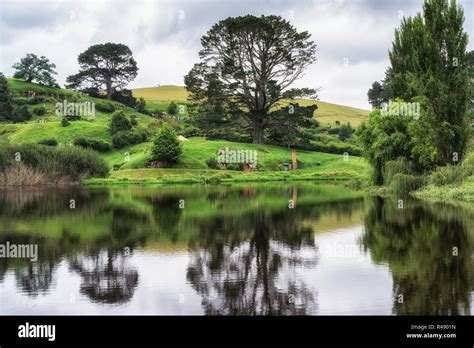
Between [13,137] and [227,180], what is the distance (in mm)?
41846

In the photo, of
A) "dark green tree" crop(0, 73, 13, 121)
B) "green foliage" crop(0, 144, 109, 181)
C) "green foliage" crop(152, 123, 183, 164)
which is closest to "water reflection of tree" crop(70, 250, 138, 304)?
"green foliage" crop(0, 144, 109, 181)

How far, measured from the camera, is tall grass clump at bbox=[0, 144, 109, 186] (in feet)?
201

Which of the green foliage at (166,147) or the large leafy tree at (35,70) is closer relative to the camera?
the green foliage at (166,147)

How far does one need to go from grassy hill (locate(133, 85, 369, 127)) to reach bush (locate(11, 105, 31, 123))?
1437 inches

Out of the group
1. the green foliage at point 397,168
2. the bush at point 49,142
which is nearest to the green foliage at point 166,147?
the bush at point 49,142

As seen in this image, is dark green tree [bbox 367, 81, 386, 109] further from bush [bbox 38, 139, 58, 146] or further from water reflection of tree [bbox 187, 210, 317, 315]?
water reflection of tree [bbox 187, 210, 317, 315]

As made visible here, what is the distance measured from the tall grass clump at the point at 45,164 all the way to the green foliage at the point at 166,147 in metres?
9.72

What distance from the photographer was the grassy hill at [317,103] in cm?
14675

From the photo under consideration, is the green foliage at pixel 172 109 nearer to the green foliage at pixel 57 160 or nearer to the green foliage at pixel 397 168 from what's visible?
the green foliage at pixel 57 160

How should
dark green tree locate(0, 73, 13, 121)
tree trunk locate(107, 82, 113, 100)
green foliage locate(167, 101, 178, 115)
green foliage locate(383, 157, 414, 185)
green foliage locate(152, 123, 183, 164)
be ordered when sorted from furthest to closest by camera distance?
tree trunk locate(107, 82, 113, 100), green foliage locate(167, 101, 178, 115), dark green tree locate(0, 73, 13, 121), green foliage locate(152, 123, 183, 164), green foliage locate(383, 157, 414, 185)

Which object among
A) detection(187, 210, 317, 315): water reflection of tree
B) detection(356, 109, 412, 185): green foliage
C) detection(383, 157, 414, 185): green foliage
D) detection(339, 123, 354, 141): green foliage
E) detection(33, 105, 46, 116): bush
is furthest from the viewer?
detection(339, 123, 354, 141): green foliage

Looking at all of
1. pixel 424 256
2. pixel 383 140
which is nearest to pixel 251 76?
pixel 383 140

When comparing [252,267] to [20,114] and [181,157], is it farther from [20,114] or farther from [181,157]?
[20,114]

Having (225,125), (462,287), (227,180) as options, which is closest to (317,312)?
(462,287)
